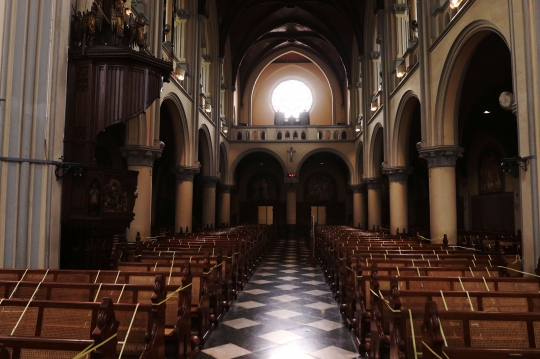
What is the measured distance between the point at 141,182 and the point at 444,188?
8.54 m

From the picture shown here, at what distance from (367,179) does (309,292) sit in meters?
13.2

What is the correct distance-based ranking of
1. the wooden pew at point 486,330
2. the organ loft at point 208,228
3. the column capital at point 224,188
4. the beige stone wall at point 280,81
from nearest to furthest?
the wooden pew at point 486,330, the organ loft at point 208,228, the column capital at point 224,188, the beige stone wall at point 280,81

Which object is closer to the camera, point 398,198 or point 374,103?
point 398,198

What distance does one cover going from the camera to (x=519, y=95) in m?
6.84

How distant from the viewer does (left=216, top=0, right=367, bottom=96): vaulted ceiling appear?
74.6ft

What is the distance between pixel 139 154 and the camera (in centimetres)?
1148

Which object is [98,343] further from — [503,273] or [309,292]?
[309,292]

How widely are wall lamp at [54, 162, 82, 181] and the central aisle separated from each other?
341cm

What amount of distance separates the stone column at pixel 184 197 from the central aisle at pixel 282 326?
724cm

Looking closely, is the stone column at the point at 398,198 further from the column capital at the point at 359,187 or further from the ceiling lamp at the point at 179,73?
the ceiling lamp at the point at 179,73

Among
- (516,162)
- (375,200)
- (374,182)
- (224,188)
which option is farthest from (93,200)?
(224,188)

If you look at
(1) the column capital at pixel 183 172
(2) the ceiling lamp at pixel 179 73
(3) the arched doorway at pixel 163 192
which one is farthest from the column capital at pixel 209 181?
(2) the ceiling lamp at pixel 179 73

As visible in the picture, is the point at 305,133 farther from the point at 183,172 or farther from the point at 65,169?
the point at 65,169

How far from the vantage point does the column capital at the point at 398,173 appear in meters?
16.1
